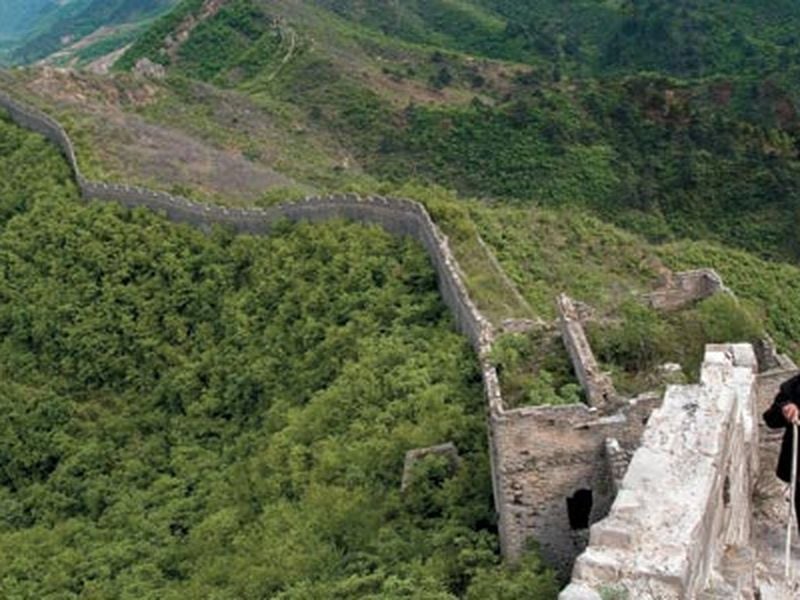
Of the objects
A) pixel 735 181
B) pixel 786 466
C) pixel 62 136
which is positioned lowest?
pixel 735 181

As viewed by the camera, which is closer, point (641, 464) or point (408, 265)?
point (641, 464)

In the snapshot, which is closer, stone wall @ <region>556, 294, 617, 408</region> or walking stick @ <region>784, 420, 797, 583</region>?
walking stick @ <region>784, 420, 797, 583</region>

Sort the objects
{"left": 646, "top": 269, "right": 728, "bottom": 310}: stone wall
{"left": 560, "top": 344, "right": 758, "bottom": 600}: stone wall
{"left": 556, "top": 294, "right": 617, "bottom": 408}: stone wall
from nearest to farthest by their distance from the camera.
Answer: {"left": 560, "top": 344, "right": 758, "bottom": 600}: stone wall < {"left": 556, "top": 294, "right": 617, "bottom": 408}: stone wall < {"left": 646, "top": 269, "right": 728, "bottom": 310}: stone wall

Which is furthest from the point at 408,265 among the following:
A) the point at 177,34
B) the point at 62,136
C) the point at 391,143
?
the point at 177,34

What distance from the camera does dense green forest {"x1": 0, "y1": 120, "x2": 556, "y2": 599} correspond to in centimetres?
1916

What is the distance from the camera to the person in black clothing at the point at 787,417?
1329 centimetres

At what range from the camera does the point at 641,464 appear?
12.1 metres

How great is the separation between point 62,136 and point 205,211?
38.3 ft

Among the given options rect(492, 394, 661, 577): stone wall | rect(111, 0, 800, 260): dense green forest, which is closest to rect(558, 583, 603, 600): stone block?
rect(492, 394, 661, 577): stone wall

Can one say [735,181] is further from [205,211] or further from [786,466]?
[786,466]

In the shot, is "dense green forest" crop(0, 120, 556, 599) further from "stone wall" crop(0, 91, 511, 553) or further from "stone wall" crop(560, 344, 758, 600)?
"stone wall" crop(560, 344, 758, 600)

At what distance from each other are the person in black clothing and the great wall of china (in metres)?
0.43

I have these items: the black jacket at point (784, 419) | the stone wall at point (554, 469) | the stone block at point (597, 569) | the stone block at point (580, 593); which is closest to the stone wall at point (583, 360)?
the stone wall at point (554, 469)

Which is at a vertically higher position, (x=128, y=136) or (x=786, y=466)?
(x=786, y=466)
